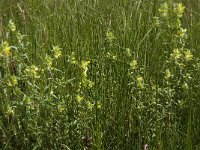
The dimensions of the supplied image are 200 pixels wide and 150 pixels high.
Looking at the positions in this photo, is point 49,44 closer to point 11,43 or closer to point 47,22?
point 11,43

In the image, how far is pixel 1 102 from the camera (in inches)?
77.8

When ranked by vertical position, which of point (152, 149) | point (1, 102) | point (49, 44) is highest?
point (49, 44)

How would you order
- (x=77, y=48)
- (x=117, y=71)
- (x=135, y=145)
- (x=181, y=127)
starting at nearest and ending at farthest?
(x=135, y=145), (x=181, y=127), (x=117, y=71), (x=77, y=48)

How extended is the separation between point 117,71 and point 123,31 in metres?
0.45

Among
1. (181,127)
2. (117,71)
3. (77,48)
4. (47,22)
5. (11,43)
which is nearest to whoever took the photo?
(181,127)

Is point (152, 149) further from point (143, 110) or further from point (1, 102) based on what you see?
point (1, 102)

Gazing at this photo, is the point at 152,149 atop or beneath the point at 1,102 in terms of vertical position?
beneath

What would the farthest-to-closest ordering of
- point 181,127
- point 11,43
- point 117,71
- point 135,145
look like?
point 11,43, point 117,71, point 181,127, point 135,145

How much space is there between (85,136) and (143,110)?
1.09 feet

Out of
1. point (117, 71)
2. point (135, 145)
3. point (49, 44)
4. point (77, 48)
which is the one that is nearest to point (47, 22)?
point (49, 44)

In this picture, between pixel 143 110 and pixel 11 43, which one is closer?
pixel 143 110

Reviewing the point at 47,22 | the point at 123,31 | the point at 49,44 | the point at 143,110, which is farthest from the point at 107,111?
the point at 47,22

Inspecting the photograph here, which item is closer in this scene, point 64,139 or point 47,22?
point 64,139

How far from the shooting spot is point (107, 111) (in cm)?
199
